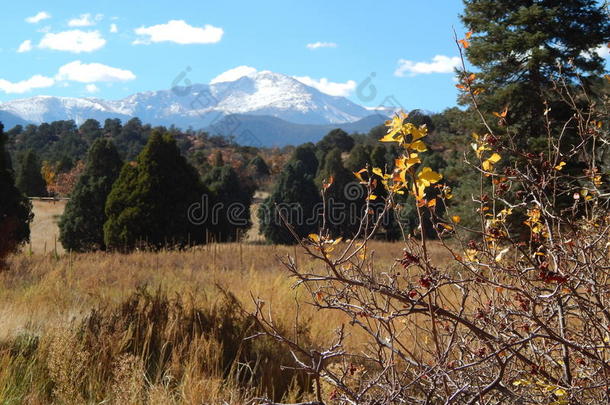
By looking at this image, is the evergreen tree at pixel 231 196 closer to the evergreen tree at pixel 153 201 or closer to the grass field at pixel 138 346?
the evergreen tree at pixel 153 201

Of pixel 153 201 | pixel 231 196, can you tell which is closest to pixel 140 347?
pixel 153 201

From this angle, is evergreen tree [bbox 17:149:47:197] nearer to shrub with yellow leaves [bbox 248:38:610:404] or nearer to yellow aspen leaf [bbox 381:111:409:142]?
shrub with yellow leaves [bbox 248:38:610:404]

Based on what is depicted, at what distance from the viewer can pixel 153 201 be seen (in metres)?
16.4

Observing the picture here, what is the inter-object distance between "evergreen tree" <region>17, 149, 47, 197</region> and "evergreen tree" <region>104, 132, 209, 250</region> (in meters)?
24.4

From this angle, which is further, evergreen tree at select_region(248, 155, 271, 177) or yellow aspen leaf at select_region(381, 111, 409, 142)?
evergreen tree at select_region(248, 155, 271, 177)

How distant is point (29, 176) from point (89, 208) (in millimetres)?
20653

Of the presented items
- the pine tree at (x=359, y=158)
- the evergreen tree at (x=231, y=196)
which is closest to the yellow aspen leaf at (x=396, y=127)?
the evergreen tree at (x=231, y=196)

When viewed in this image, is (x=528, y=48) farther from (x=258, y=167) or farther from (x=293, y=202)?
(x=258, y=167)

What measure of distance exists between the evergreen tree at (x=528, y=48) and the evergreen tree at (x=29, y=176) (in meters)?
34.1

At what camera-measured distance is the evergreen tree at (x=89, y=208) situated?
20594mm

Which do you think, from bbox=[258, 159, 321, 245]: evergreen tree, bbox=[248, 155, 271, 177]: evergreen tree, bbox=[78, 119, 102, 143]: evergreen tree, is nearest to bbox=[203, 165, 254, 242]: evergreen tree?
bbox=[258, 159, 321, 245]: evergreen tree

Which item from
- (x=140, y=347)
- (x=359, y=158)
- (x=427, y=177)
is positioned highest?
(x=359, y=158)

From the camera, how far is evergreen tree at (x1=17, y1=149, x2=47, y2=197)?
124 ft

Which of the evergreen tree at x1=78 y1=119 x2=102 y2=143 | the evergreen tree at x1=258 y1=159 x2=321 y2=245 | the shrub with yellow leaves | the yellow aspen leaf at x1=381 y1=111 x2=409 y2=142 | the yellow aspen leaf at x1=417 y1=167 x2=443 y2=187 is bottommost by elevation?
the evergreen tree at x1=258 y1=159 x2=321 y2=245
